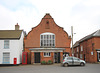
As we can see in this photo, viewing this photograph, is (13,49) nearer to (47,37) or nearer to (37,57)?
(37,57)

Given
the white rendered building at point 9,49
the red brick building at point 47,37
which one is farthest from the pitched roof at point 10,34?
the red brick building at point 47,37

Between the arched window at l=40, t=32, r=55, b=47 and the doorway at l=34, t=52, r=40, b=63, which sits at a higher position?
the arched window at l=40, t=32, r=55, b=47

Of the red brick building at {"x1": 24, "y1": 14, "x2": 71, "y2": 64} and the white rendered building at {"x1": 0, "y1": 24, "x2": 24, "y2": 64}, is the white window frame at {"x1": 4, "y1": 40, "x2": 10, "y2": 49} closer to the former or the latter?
the white rendered building at {"x1": 0, "y1": 24, "x2": 24, "y2": 64}

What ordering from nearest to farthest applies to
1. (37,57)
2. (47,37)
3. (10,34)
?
(37,57) < (10,34) < (47,37)

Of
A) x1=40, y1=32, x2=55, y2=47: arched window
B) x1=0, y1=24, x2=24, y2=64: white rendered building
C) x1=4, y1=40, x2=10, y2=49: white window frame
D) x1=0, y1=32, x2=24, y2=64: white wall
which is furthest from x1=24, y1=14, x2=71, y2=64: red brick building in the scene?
x1=4, y1=40, x2=10, y2=49: white window frame

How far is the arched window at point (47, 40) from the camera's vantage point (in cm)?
3084

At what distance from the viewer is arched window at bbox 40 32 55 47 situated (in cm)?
3084

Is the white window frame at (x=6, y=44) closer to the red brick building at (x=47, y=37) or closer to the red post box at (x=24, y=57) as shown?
the red post box at (x=24, y=57)

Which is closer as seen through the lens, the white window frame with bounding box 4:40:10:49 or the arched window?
the white window frame with bounding box 4:40:10:49

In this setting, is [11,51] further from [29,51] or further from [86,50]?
[86,50]

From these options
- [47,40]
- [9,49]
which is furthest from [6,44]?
[47,40]

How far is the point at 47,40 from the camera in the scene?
101ft

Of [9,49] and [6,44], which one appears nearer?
[9,49]

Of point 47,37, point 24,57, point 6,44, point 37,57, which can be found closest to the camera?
point 6,44
